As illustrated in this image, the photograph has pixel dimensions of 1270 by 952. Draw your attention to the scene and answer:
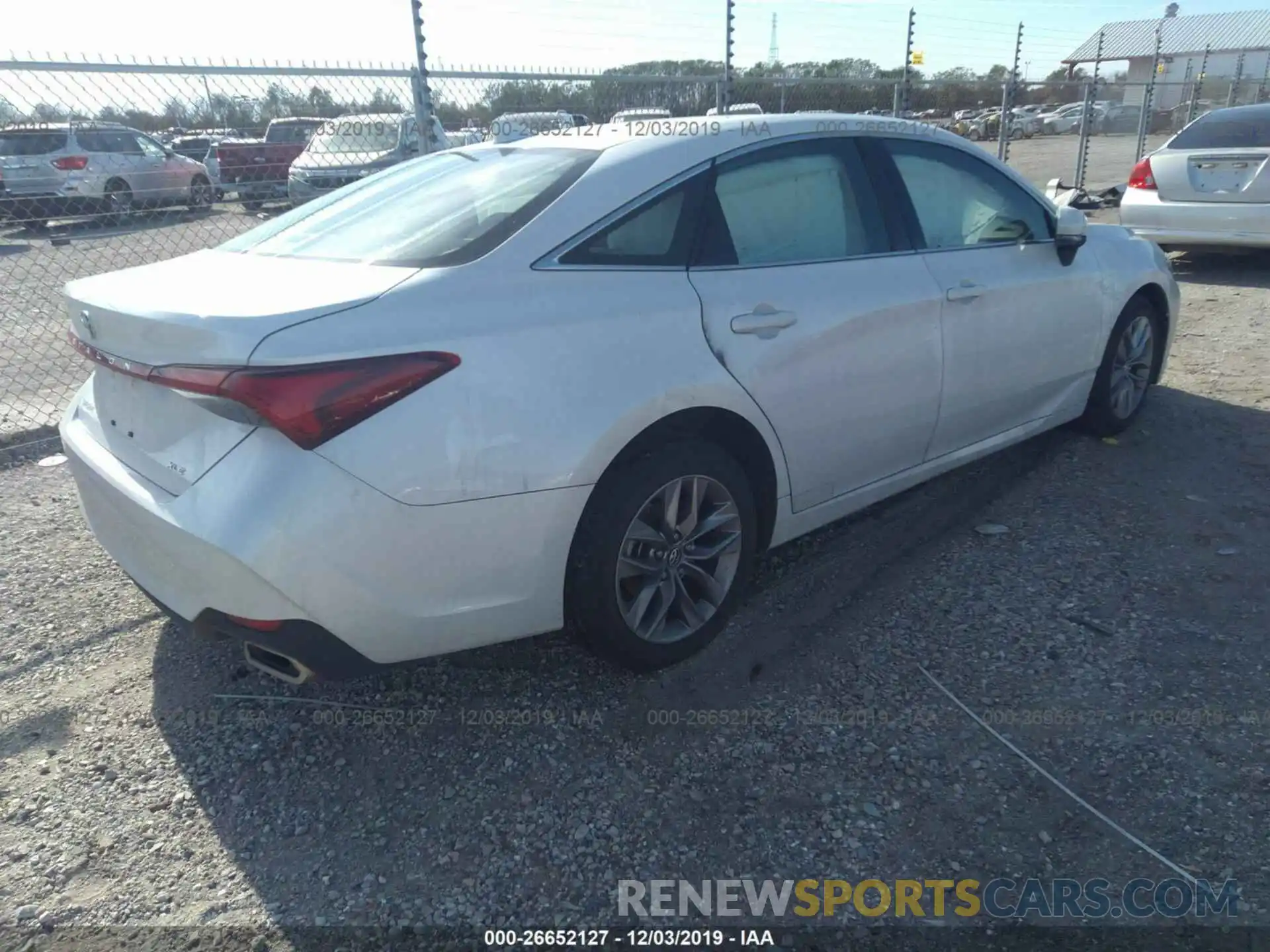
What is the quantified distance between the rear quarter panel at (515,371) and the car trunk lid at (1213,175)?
798 cm

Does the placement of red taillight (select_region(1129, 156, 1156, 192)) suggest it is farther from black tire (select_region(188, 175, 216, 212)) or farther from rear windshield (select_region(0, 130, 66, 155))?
rear windshield (select_region(0, 130, 66, 155))

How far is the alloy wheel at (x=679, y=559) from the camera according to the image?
288 centimetres

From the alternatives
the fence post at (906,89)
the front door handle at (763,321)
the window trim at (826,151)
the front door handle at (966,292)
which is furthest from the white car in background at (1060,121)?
the front door handle at (763,321)

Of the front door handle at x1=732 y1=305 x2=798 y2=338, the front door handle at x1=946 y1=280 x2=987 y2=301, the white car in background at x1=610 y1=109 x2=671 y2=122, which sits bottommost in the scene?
the front door handle at x1=946 y1=280 x2=987 y2=301

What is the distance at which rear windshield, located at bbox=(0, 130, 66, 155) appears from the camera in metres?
9.64

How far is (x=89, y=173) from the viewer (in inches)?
365

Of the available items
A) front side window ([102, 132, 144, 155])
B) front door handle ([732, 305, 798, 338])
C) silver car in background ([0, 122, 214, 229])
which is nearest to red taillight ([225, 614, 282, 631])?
front door handle ([732, 305, 798, 338])

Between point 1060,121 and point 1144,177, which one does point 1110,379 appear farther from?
point 1060,121

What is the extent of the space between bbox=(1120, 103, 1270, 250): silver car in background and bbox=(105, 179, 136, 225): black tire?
29.6 feet

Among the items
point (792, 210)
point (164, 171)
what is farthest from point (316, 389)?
point (164, 171)

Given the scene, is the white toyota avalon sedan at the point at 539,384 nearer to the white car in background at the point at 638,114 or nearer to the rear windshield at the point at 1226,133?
the white car in background at the point at 638,114

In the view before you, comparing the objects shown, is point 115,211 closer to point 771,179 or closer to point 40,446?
point 40,446

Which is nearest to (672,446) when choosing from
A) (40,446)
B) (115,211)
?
(40,446)

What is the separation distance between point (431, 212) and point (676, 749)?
1790mm
